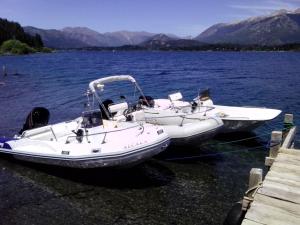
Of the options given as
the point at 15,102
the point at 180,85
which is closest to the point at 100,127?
the point at 15,102

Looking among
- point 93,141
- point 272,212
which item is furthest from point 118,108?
point 272,212

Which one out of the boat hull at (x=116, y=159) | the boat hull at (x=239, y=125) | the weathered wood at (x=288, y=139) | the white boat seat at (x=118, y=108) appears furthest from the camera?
the boat hull at (x=239, y=125)

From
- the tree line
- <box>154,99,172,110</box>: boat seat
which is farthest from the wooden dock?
the tree line

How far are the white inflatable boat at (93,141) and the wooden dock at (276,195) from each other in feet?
14.2

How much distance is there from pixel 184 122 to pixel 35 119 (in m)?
6.35

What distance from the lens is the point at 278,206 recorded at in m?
7.29

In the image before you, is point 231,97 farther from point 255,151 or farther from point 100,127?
point 100,127

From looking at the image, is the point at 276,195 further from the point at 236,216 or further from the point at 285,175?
the point at 285,175

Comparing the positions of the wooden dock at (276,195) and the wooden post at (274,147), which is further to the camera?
the wooden post at (274,147)

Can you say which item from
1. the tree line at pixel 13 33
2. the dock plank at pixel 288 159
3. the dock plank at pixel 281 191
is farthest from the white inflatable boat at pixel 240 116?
the tree line at pixel 13 33

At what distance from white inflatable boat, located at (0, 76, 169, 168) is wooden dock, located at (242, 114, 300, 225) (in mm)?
4314

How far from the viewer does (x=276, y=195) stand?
303 inches

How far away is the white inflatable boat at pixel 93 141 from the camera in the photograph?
472 inches

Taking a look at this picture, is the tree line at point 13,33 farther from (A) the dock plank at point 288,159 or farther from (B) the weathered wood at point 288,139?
(A) the dock plank at point 288,159
